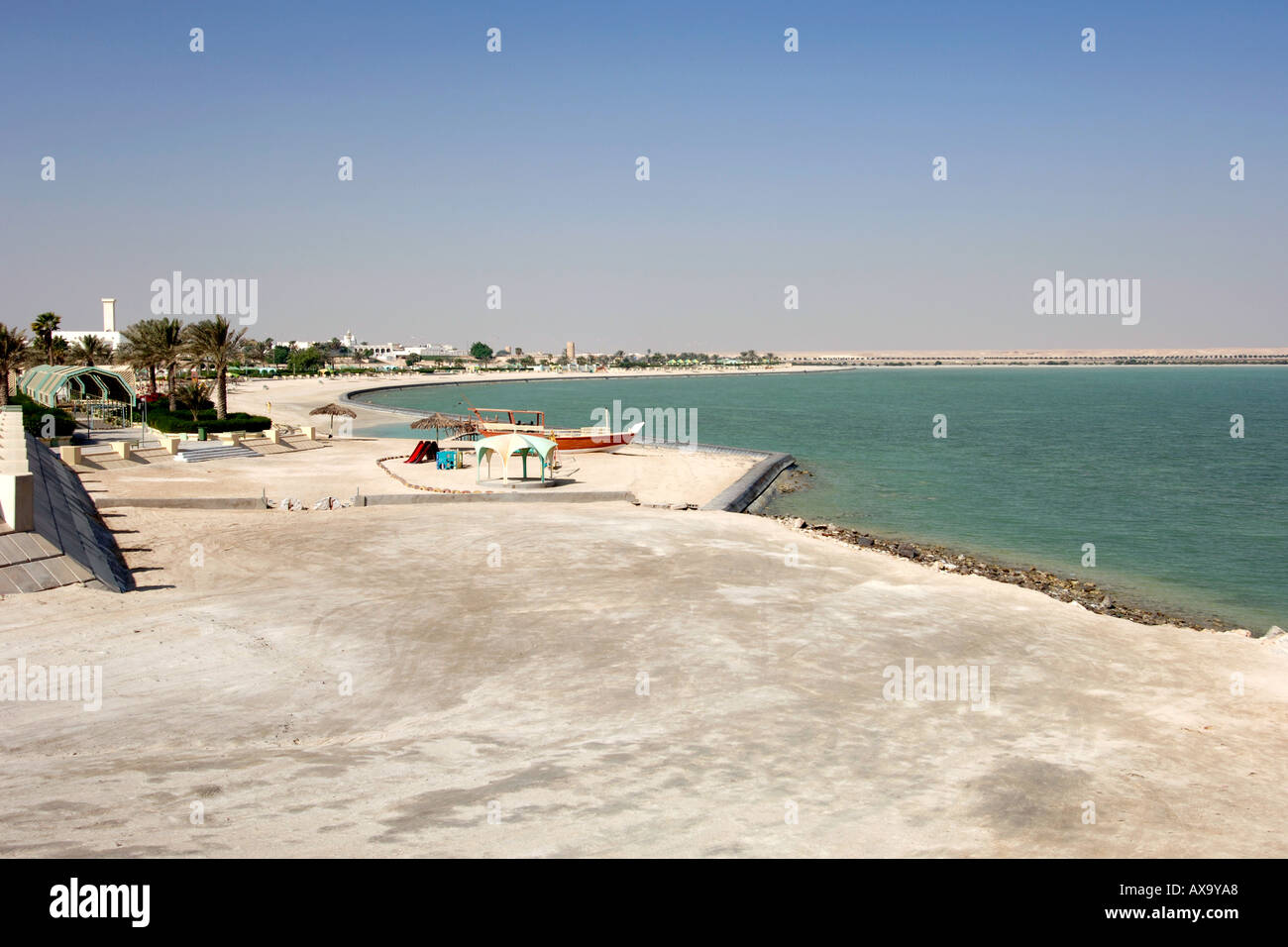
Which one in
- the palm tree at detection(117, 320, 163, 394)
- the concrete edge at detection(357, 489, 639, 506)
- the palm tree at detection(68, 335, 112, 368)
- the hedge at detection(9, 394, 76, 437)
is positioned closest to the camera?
the concrete edge at detection(357, 489, 639, 506)

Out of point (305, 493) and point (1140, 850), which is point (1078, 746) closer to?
point (1140, 850)

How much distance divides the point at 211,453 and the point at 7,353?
23632 mm

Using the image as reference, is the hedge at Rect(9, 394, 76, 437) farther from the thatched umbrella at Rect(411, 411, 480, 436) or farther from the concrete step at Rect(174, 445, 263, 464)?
the thatched umbrella at Rect(411, 411, 480, 436)

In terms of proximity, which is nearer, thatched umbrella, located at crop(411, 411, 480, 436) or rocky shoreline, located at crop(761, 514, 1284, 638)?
rocky shoreline, located at crop(761, 514, 1284, 638)

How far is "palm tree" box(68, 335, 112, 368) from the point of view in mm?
68375

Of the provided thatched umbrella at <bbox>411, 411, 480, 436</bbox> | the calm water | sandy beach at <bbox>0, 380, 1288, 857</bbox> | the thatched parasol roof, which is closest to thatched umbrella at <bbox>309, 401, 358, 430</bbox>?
the thatched parasol roof

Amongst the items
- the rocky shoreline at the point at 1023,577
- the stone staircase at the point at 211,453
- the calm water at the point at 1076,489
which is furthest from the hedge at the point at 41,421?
the rocky shoreline at the point at 1023,577

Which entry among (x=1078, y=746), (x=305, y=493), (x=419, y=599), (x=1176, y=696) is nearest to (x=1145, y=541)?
(x=1176, y=696)

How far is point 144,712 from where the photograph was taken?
997 centimetres

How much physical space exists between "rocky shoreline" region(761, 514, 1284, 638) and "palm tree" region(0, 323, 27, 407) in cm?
4771

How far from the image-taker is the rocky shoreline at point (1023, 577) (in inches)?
778

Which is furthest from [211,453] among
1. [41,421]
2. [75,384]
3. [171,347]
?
[75,384]

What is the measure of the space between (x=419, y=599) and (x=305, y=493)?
15194 mm

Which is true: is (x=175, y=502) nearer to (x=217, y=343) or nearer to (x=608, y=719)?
(x=608, y=719)
